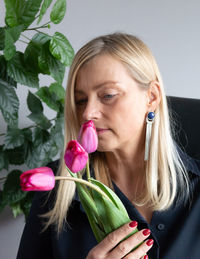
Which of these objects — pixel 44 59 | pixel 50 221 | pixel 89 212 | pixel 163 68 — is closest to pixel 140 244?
pixel 89 212

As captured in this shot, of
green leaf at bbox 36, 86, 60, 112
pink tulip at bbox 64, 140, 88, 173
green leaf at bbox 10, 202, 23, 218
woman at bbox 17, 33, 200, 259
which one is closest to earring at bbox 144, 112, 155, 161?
woman at bbox 17, 33, 200, 259

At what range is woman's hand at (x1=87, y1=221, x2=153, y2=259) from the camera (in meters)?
0.63

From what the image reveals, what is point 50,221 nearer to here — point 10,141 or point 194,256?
point 194,256

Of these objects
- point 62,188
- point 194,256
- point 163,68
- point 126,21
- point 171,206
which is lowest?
point 194,256

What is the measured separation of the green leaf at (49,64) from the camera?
1340 mm

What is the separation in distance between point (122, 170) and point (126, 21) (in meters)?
1.16

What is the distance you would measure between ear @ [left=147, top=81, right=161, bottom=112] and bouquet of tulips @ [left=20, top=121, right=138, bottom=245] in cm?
40

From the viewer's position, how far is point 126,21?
195 cm

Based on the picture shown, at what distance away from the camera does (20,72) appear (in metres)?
1.35

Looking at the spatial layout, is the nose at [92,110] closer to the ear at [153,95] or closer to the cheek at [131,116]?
the cheek at [131,116]

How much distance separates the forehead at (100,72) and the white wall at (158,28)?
1.04m

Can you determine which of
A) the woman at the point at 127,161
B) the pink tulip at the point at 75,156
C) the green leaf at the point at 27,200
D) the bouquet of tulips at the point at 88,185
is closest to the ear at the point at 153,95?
the woman at the point at 127,161

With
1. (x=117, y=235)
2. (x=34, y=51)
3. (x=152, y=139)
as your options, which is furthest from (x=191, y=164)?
(x=34, y=51)

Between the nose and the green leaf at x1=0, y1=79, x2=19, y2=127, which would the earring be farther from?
the green leaf at x1=0, y1=79, x2=19, y2=127
